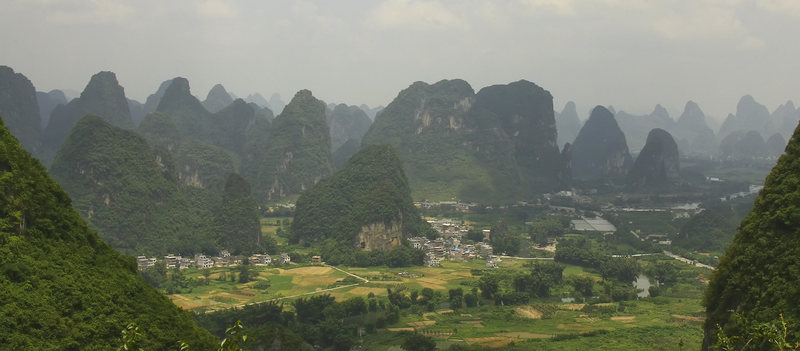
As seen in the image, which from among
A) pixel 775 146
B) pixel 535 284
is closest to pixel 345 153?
pixel 535 284

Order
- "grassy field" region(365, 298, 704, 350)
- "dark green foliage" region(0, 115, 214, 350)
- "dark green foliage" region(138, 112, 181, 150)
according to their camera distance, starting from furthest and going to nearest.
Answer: "dark green foliage" region(138, 112, 181, 150)
"grassy field" region(365, 298, 704, 350)
"dark green foliage" region(0, 115, 214, 350)

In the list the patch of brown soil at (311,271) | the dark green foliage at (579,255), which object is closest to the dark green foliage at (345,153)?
the dark green foliage at (579,255)

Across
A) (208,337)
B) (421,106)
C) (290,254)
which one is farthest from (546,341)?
(421,106)

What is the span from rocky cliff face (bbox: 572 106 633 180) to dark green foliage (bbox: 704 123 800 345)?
88668 mm

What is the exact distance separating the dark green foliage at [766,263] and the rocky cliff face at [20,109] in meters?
79.8

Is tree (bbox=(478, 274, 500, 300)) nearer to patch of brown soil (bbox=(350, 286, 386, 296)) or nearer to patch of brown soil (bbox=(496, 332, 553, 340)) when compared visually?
patch of brown soil (bbox=(350, 286, 386, 296))

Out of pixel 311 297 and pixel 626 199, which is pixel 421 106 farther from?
pixel 311 297

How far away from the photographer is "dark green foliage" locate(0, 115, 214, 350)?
15.3m

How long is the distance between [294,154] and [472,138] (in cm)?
2554

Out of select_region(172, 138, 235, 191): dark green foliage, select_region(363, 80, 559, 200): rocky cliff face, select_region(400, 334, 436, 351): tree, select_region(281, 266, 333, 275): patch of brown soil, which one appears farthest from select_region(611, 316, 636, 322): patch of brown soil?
select_region(172, 138, 235, 191): dark green foliage

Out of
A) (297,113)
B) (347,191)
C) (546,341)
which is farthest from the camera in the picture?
(297,113)

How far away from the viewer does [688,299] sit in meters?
35.9

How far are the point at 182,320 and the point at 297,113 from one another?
220ft

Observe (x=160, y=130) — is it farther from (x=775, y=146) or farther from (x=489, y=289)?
(x=775, y=146)
